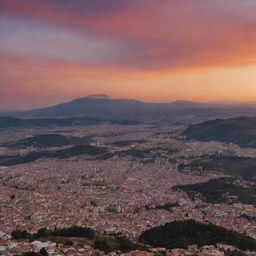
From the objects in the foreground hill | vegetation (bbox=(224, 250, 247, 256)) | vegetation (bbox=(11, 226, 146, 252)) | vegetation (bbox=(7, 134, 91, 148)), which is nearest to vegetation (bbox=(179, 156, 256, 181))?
the foreground hill

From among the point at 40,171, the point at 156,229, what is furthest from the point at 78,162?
the point at 156,229

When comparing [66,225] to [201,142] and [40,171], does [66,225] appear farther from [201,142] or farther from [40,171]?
[201,142]

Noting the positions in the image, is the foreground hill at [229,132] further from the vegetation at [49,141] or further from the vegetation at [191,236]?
the vegetation at [191,236]

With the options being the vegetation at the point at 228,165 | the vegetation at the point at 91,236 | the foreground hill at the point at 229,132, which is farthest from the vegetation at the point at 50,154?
the vegetation at the point at 91,236

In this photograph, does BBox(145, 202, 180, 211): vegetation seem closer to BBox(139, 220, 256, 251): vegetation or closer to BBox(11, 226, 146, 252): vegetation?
BBox(139, 220, 256, 251): vegetation

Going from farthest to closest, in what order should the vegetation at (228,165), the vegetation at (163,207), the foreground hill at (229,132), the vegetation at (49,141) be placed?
the vegetation at (49,141) → the foreground hill at (229,132) → the vegetation at (228,165) → the vegetation at (163,207)

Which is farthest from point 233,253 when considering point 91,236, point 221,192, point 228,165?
point 228,165

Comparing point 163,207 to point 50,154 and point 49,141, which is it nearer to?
point 50,154
